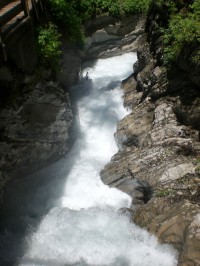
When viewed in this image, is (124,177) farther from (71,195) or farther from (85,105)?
(85,105)

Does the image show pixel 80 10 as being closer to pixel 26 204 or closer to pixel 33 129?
pixel 33 129

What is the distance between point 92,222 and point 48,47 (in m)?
6.40

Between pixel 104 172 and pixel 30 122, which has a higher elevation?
pixel 30 122

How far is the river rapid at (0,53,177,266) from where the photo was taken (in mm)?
10117

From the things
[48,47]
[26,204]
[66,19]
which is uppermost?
[66,19]

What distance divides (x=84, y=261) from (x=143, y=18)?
13.8 m

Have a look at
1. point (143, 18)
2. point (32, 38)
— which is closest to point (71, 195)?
point (32, 38)

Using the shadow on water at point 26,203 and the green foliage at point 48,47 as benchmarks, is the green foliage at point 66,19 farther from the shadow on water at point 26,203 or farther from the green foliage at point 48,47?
the shadow on water at point 26,203

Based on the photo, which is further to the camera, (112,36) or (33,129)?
(112,36)

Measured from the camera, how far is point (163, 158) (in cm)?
1172

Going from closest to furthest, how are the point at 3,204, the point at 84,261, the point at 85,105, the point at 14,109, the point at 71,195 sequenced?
the point at 84,261 → the point at 14,109 → the point at 3,204 → the point at 71,195 → the point at 85,105

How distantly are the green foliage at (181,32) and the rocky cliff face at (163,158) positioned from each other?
0.59 meters

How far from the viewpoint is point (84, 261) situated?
10.0 meters

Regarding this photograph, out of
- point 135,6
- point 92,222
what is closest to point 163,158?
point 92,222
